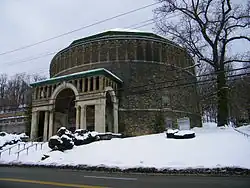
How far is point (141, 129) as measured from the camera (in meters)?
33.0

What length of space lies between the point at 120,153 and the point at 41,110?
61.5 ft

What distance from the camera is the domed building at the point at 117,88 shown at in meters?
30.0

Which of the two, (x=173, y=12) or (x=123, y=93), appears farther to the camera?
(x=123, y=93)

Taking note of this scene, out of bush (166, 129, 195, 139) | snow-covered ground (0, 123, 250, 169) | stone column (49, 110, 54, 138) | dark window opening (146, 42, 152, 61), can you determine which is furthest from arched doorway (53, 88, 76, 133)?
bush (166, 129, 195, 139)

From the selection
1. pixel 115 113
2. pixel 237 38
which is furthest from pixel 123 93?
pixel 237 38

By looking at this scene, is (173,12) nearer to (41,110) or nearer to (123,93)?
(123,93)

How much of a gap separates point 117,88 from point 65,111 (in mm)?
8280

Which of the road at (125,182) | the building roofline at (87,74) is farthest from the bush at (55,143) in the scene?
the building roofline at (87,74)

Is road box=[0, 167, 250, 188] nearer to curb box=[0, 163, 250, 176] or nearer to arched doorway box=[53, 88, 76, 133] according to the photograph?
curb box=[0, 163, 250, 176]

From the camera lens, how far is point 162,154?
14461mm

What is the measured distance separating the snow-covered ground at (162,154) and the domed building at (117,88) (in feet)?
34.2

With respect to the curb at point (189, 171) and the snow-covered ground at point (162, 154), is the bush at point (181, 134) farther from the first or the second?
the curb at point (189, 171)

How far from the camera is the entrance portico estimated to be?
27.8 m

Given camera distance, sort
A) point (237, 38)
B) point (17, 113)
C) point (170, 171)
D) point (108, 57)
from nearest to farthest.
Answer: point (170, 171), point (237, 38), point (108, 57), point (17, 113)
